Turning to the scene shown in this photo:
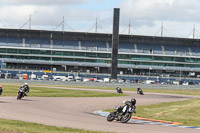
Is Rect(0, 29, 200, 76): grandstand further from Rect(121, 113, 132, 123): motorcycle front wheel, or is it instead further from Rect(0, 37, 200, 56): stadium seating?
Rect(121, 113, 132, 123): motorcycle front wheel

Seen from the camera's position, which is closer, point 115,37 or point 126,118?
point 126,118

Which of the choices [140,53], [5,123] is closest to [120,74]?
[140,53]

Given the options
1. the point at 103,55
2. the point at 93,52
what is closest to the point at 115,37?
the point at 103,55

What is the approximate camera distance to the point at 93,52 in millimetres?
145750

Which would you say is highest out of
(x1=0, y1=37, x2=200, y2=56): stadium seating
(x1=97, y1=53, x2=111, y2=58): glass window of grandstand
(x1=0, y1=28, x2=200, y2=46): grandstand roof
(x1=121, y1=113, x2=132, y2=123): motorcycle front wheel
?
(x1=0, y1=28, x2=200, y2=46): grandstand roof

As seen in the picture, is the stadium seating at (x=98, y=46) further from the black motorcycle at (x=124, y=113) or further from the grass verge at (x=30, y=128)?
the grass verge at (x=30, y=128)

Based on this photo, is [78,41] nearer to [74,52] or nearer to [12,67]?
[74,52]

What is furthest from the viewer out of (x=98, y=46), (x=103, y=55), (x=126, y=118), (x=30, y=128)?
(x=98, y=46)

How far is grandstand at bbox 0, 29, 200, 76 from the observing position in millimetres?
144750

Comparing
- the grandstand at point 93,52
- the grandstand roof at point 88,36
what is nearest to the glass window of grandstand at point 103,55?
the grandstand at point 93,52

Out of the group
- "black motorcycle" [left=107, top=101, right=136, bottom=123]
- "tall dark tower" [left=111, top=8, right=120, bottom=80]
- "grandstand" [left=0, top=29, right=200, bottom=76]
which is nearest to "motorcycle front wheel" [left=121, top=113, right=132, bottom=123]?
"black motorcycle" [left=107, top=101, right=136, bottom=123]

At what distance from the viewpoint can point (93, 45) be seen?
14962cm

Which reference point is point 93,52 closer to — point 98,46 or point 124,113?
point 98,46

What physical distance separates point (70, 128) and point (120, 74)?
4809 inches
